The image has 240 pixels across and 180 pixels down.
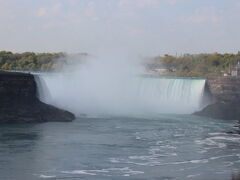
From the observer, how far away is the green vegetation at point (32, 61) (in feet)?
265

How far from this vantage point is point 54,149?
2411 cm

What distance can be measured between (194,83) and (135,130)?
17556mm

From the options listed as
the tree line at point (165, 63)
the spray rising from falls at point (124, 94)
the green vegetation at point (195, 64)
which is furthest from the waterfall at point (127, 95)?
the green vegetation at point (195, 64)

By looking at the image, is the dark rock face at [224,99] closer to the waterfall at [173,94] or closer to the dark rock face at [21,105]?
the waterfall at [173,94]

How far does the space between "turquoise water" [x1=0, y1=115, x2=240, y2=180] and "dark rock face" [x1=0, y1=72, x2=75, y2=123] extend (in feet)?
5.16

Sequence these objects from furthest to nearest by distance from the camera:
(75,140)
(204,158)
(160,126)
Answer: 1. (160,126)
2. (75,140)
3. (204,158)

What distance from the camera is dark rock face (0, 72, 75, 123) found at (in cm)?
3481

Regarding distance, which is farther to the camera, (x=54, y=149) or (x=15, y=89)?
(x=15, y=89)

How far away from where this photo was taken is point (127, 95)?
167ft

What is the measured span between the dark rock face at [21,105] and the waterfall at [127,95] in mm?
5520

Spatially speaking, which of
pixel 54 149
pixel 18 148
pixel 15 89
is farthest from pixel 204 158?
pixel 15 89

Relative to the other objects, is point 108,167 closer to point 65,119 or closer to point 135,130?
point 135,130

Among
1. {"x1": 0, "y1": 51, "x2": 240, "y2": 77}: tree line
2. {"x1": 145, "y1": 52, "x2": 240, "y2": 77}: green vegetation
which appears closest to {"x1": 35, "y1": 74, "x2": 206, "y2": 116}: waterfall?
{"x1": 0, "y1": 51, "x2": 240, "y2": 77}: tree line

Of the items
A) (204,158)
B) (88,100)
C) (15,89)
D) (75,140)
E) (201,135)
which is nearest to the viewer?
(204,158)
